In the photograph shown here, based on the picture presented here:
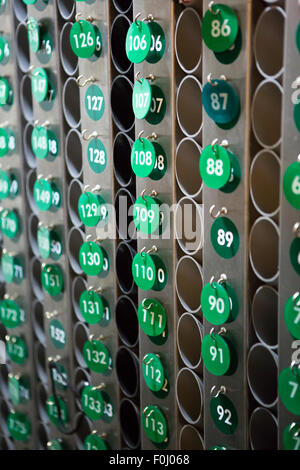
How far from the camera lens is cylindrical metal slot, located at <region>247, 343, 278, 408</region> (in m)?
1.43

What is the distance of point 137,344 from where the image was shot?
6.00 ft

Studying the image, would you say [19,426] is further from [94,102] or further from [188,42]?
[188,42]

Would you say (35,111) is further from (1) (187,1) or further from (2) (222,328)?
(2) (222,328)

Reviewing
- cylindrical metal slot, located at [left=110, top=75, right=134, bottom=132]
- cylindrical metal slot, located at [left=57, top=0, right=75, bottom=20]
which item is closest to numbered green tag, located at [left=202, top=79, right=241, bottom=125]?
cylindrical metal slot, located at [left=110, top=75, right=134, bottom=132]

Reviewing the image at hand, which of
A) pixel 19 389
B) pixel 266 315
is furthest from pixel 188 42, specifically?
pixel 19 389

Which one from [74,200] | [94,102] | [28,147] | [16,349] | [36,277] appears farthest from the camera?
[16,349]

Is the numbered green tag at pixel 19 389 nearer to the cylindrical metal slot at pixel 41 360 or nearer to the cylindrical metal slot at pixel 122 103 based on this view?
the cylindrical metal slot at pixel 41 360

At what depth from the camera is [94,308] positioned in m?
1.86

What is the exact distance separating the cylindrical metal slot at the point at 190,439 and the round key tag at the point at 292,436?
13.4 inches

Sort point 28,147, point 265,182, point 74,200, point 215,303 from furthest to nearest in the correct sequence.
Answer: point 28,147 → point 74,200 → point 215,303 → point 265,182

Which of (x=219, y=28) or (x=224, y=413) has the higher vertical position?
(x=219, y=28)

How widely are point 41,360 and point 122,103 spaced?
41.4 inches

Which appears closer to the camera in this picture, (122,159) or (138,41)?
(138,41)

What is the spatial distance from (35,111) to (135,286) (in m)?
0.67
